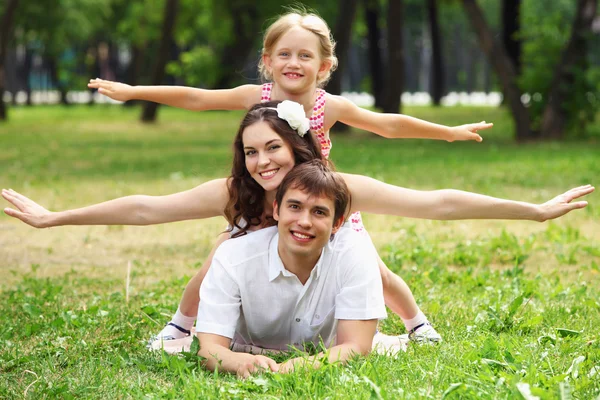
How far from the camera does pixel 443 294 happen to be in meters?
5.75

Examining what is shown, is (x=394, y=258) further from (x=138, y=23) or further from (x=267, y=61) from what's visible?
(x=138, y=23)

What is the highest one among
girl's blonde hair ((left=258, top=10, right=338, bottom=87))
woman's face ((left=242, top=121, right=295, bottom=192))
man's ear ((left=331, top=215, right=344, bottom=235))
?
girl's blonde hair ((left=258, top=10, right=338, bottom=87))

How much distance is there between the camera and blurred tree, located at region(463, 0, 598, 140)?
17172mm

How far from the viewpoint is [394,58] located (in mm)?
21328

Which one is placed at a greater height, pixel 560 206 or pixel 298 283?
pixel 560 206

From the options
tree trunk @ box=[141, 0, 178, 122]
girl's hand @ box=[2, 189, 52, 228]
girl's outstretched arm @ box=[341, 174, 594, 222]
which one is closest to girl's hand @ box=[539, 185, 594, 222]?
girl's outstretched arm @ box=[341, 174, 594, 222]

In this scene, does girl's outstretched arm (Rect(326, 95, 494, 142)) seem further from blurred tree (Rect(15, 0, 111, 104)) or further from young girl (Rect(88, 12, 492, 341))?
blurred tree (Rect(15, 0, 111, 104))

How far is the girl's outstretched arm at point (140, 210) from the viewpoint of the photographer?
4539 millimetres

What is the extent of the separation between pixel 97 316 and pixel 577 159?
9928mm

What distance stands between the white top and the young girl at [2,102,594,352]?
0.65 ft

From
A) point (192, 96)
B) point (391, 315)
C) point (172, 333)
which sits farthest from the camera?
point (391, 315)

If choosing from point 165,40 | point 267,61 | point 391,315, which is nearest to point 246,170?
point 267,61

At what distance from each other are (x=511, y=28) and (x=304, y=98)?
22426mm

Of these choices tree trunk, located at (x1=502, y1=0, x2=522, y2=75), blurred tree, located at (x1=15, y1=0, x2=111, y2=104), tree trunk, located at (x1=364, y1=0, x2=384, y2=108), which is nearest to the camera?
tree trunk, located at (x1=502, y1=0, x2=522, y2=75)
